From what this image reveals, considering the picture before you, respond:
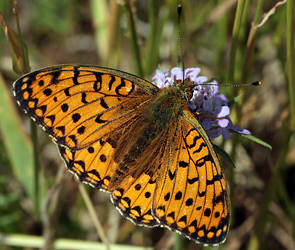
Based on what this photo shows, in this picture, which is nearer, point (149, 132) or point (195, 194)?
point (195, 194)

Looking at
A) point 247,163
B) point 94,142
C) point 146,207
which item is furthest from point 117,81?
point 247,163

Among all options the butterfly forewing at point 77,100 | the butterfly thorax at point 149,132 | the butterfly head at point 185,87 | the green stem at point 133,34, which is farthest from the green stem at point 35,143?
the butterfly head at point 185,87

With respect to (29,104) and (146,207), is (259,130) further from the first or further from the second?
(29,104)

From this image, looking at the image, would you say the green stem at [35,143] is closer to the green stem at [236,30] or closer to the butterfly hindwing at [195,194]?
the butterfly hindwing at [195,194]

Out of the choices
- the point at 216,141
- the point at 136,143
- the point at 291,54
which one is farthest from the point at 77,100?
the point at 216,141

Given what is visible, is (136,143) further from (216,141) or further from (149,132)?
(216,141)

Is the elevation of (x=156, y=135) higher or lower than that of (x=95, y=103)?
lower
